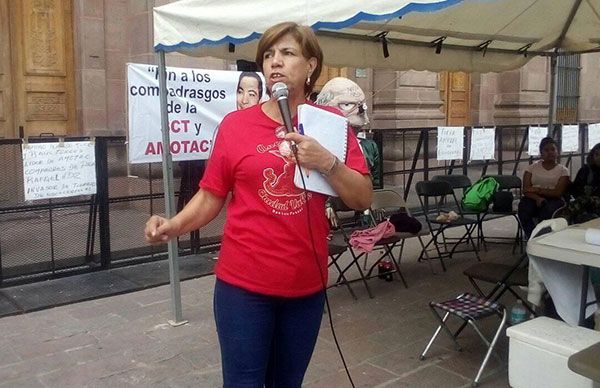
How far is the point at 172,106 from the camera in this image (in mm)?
6008

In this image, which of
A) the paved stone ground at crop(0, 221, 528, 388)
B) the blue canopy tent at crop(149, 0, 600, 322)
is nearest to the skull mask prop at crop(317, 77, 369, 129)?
the blue canopy tent at crop(149, 0, 600, 322)

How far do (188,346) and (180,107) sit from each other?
8.21 feet

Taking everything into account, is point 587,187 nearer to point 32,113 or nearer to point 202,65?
point 202,65

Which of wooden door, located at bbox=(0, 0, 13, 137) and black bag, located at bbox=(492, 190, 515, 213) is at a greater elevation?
wooden door, located at bbox=(0, 0, 13, 137)

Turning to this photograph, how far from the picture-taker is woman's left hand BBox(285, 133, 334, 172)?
1963 millimetres

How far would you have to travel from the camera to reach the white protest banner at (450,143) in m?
9.59

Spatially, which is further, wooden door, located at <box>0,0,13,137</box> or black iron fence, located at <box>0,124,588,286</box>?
wooden door, located at <box>0,0,13,137</box>

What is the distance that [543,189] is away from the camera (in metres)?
7.19

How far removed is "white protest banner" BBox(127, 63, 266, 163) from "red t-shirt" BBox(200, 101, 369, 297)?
12.4 feet

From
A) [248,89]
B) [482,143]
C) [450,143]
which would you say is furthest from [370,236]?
[482,143]

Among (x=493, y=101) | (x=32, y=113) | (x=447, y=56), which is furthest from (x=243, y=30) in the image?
(x=493, y=101)

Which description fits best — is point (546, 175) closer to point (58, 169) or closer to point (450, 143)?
point (450, 143)

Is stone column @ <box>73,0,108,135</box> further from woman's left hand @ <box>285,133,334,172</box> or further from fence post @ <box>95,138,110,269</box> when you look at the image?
woman's left hand @ <box>285,133,334,172</box>

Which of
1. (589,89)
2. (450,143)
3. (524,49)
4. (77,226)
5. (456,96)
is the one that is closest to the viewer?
(77,226)
